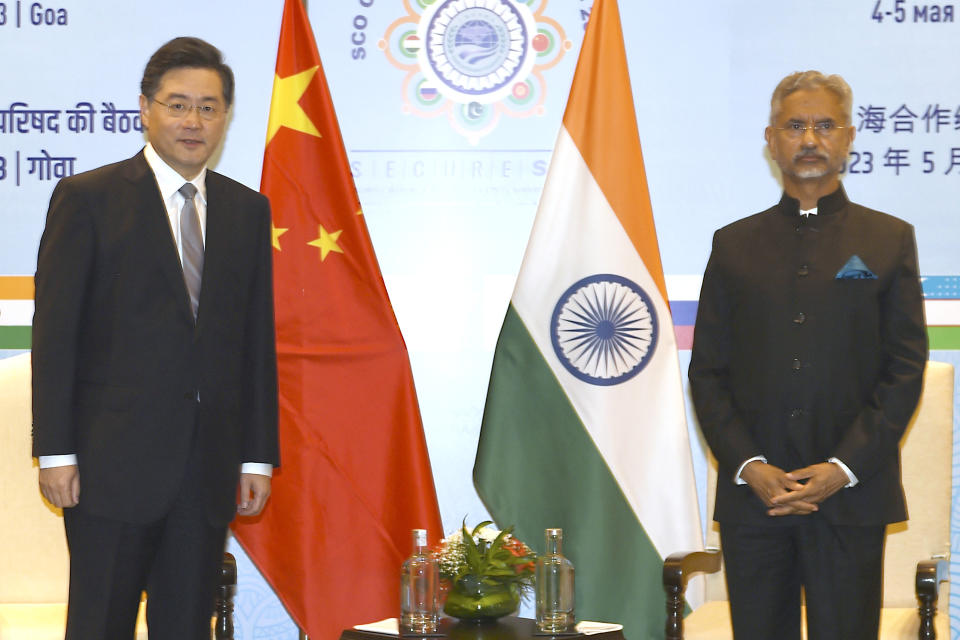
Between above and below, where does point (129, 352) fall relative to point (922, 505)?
above

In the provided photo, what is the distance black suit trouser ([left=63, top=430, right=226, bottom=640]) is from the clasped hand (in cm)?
135

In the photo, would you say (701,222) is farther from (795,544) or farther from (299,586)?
(299,586)

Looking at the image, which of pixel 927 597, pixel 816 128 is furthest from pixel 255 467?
pixel 927 597

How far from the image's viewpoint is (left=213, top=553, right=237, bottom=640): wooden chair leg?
10.4 feet

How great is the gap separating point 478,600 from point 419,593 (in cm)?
17

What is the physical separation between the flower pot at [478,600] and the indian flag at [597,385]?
670 millimetres

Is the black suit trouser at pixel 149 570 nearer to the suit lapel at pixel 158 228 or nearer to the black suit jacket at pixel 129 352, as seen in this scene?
the black suit jacket at pixel 129 352

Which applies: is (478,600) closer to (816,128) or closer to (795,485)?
(795,485)

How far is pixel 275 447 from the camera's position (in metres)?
2.95

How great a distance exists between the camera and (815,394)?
2893mm

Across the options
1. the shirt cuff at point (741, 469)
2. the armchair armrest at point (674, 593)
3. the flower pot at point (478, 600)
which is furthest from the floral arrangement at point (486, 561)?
the shirt cuff at point (741, 469)

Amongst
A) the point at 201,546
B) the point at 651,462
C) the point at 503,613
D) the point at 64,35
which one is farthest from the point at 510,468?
the point at 64,35

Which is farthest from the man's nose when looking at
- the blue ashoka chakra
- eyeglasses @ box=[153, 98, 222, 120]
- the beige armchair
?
the beige armchair

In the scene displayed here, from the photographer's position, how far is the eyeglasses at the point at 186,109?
286 cm
